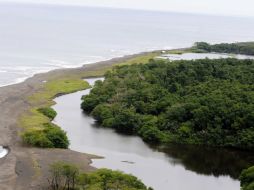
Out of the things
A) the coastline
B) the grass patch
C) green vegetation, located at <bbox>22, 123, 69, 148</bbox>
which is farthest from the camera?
the grass patch

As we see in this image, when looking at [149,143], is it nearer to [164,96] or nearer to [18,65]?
[164,96]

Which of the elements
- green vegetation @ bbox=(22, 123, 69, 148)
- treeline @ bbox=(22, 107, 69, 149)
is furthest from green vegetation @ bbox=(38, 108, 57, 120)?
green vegetation @ bbox=(22, 123, 69, 148)

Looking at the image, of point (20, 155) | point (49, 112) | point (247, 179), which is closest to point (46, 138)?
→ point (20, 155)

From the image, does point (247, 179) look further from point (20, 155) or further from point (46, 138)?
point (20, 155)

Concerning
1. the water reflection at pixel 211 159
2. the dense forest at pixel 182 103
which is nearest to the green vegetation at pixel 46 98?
the dense forest at pixel 182 103

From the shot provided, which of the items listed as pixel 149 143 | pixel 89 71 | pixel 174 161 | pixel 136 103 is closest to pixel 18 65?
pixel 89 71

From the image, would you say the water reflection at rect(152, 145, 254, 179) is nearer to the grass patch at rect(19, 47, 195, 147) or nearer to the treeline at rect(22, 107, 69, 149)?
the treeline at rect(22, 107, 69, 149)

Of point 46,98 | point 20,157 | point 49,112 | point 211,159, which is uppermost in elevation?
point 46,98

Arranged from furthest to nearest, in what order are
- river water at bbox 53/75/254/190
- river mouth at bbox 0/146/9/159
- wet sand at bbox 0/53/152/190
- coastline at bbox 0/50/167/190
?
river mouth at bbox 0/146/9/159 → river water at bbox 53/75/254/190 → coastline at bbox 0/50/167/190 → wet sand at bbox 0/53/152/190
